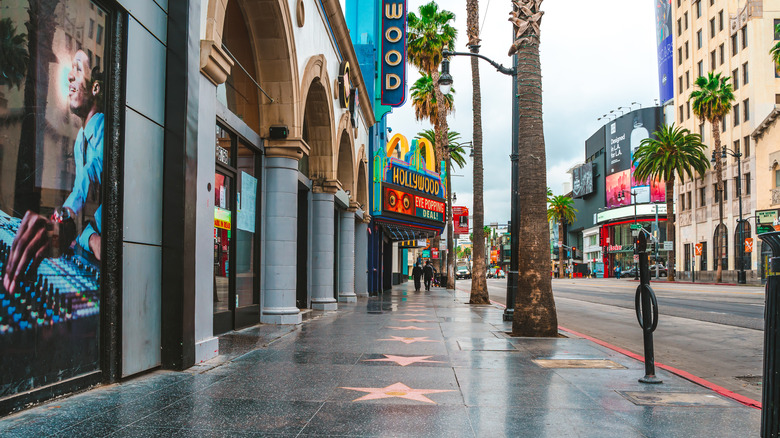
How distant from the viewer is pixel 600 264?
10206 cm

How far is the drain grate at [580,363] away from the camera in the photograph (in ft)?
26.0

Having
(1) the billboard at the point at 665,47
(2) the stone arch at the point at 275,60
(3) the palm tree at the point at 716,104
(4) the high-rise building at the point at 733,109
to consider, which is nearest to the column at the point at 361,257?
(2) the stone arch at the point at 275,60

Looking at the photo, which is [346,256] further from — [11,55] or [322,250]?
[11,55]

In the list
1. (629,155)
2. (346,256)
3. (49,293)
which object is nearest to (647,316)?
(49,293)

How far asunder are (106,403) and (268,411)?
1430mm

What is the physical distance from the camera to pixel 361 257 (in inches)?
1023

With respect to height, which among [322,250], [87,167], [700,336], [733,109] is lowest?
[700,336]

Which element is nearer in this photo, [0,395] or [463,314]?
[0,395]

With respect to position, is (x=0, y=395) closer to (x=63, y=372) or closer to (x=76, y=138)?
(x=63, y=372)

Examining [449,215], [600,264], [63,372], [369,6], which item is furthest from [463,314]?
[600,264]

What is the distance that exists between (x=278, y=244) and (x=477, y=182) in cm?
1224

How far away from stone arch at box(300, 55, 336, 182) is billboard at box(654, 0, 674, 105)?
2876 inches

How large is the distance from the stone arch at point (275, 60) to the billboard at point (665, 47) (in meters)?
77.0

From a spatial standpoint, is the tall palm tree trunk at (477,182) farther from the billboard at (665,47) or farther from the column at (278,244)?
the billboard at (665,47)
